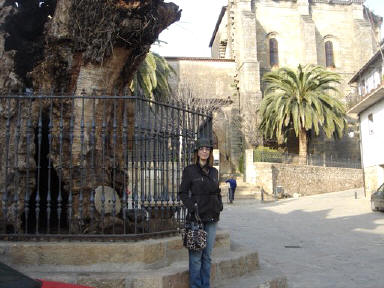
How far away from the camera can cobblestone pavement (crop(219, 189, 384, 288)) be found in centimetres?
561

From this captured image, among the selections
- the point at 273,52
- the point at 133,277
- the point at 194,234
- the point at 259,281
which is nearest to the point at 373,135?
the point at 273,52

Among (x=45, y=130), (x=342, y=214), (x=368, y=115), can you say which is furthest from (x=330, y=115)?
(x=45, y=130)

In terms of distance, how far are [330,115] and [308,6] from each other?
1464cm

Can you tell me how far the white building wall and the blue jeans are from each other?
1899cm

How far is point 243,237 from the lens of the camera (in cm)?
957

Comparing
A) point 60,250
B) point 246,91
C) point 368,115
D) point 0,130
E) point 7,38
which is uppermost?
point 246,91

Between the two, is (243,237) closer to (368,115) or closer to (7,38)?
(7,38)

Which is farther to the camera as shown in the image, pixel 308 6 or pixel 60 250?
pixel 308 6

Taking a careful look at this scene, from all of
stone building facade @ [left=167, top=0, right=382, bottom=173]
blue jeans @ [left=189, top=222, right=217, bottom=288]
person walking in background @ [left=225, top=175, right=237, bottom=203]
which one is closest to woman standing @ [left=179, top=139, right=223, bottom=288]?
blue jeans @ [left=189, top=222, right=217, bottom=288]

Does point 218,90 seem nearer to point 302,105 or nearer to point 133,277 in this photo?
point 302,105

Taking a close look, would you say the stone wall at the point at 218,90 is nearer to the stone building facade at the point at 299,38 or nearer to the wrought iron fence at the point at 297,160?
the stone building facade at the point at 299,38

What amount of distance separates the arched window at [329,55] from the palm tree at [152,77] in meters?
18.4

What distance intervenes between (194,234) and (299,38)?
37.1 m

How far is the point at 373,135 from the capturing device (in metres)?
21.8
